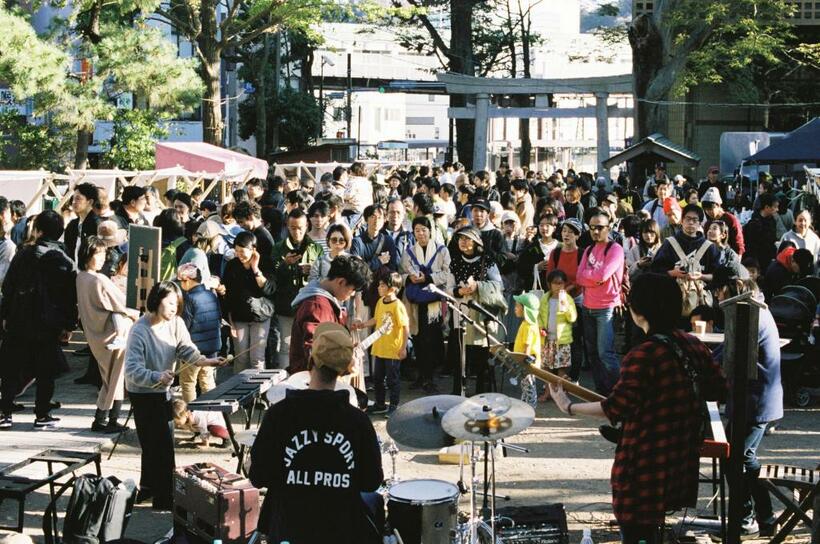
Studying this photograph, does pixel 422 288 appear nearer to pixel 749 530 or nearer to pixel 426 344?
pixel 426 344

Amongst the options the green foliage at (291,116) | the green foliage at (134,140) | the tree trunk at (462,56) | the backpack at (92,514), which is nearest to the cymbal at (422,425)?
the backpack at (92,514)

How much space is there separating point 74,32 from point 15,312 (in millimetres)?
18358

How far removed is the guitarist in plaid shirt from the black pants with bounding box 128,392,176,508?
3.45 m

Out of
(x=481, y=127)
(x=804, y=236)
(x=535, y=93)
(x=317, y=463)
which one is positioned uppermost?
(x=535, y=93)

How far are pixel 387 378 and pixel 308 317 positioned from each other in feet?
11.2

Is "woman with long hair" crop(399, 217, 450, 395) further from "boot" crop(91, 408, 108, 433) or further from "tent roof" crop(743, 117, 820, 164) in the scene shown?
"tent roof" crop(743, 117, 820, 164)

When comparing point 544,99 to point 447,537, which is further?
point 544,99

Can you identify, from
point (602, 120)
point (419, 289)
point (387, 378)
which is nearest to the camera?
point (387, 378)

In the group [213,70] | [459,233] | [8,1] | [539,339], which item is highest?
[8,1]

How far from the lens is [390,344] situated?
979 cm

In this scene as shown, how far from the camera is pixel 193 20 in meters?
25.1

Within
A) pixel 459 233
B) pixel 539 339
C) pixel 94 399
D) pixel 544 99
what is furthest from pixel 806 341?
pixel 544 99

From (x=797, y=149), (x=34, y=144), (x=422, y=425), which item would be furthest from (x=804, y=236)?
(x=34, y=144)

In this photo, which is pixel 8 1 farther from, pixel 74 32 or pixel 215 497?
pixel 215 497
